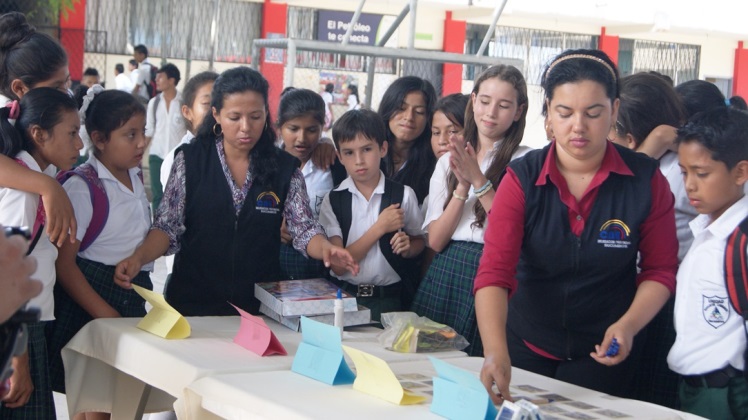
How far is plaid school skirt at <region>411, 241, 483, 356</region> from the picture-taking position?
8.82 ft

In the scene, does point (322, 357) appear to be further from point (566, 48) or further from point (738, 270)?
point (566, 48)

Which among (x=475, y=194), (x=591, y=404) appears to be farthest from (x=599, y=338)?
(x=475, y=194)

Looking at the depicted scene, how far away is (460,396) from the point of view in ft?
5.47

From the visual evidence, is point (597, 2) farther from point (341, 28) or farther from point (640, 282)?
point (640, 282)

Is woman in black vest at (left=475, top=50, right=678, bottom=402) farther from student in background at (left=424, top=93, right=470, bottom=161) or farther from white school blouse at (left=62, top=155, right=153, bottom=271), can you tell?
white school blouse at (left=62, top=155, right=153, bottom=271)

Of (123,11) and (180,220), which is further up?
(123,11)

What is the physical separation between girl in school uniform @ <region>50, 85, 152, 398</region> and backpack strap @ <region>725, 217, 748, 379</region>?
61.5 inches

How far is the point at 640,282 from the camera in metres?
2.06

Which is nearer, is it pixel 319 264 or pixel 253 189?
pixel 253 189

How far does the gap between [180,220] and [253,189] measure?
0.75ft

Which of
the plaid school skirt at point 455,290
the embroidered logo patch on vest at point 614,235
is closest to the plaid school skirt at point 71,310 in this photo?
the plaid school skirt at point 455,290

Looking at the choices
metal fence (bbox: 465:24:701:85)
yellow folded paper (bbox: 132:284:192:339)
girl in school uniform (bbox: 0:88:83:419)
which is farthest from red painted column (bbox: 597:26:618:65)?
yellow folded paper (bbox: 132:284:192:339)

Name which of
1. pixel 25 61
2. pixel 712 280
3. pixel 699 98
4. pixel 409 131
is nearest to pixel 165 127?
pixel 409 131

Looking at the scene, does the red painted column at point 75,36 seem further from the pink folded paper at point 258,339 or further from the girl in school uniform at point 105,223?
the pink folded paper at point 258,339
